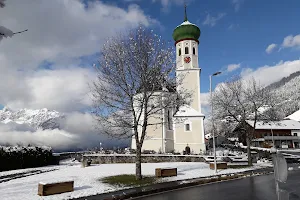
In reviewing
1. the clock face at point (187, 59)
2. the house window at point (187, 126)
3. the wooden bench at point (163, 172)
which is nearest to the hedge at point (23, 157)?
the wooden bench at point (163, 172)

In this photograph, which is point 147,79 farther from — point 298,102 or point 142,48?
point 298,102

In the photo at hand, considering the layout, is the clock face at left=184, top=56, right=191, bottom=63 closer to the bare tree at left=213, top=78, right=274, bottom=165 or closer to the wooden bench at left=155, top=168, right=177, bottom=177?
the bare tree at left=213, top=78, right=274, bottom=165

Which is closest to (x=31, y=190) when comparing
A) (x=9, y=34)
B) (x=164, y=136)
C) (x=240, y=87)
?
(x=9, y=34)

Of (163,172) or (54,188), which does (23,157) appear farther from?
(163,172)

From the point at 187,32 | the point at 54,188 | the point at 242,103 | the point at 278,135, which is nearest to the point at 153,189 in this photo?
the point at 54,188

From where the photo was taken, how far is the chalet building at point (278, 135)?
5691cm

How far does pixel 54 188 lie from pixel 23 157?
19051 millimetres

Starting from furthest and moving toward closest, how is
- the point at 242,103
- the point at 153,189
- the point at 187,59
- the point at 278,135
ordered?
the point at 278,135
the point at 187,59
the point at 242,103
the point at 153,189

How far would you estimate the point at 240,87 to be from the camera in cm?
2819

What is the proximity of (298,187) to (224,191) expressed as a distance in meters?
4.19

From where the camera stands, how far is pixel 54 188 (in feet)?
42.2

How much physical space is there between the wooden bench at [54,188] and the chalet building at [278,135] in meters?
51.0

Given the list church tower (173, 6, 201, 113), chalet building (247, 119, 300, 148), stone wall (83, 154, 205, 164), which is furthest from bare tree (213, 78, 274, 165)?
chalet building (247, 119, 300, 148)

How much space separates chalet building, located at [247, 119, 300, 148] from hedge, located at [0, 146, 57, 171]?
146 feet
